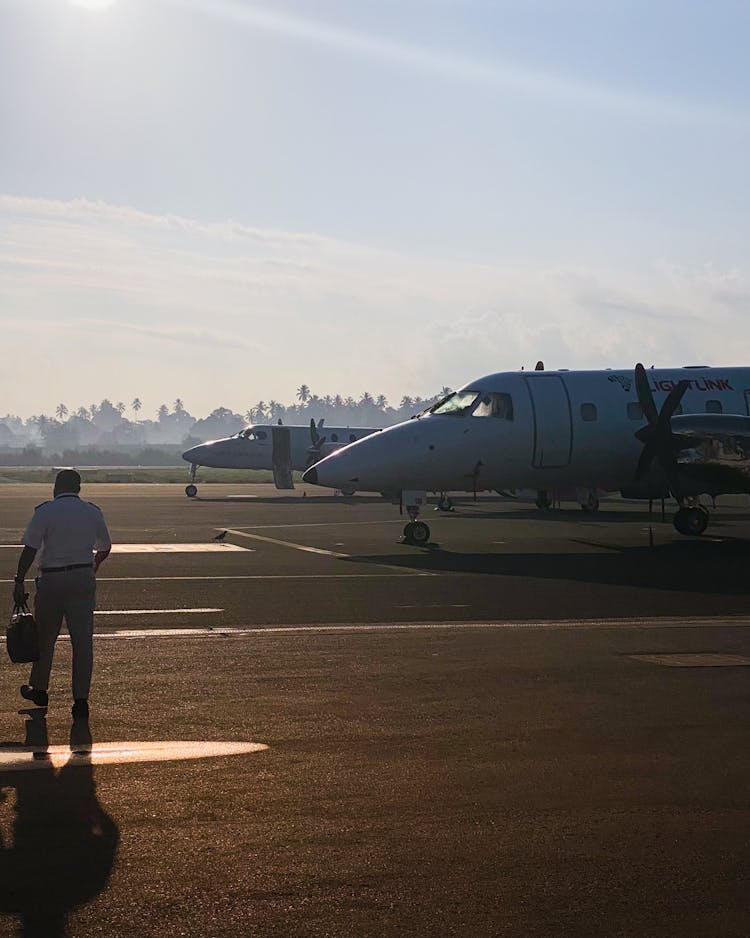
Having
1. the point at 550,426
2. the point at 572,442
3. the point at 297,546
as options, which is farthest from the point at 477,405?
the point at 297,546

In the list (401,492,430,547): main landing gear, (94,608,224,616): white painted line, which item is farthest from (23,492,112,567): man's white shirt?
(401,492,430,547): main landing gear

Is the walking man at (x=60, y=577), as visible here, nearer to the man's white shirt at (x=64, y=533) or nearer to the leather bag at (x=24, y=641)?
the man's white shirt at (x=64, y=533)

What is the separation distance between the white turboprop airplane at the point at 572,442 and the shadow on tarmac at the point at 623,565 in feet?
6.40

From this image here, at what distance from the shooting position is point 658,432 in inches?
1183

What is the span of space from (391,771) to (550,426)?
2243cm

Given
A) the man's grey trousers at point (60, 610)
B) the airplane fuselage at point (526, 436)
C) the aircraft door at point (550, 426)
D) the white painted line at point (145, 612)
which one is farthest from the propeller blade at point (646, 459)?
the man's grey trousers at point (60, 610)

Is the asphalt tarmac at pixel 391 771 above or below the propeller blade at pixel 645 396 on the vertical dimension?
below

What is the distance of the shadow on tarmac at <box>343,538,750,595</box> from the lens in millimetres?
21672

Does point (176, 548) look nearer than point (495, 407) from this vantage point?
Yes

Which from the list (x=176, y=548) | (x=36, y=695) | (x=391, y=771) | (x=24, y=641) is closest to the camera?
(x=391, y=771)

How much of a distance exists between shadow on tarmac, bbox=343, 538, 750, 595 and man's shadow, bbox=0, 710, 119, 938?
1354cm

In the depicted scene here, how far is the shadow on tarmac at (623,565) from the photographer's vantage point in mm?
21672

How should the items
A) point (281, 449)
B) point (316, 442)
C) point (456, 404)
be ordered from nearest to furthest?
point (456, 404), point (316, 442), point (281, 449)

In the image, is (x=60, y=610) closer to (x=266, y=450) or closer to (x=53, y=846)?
(x=53, y=846)
